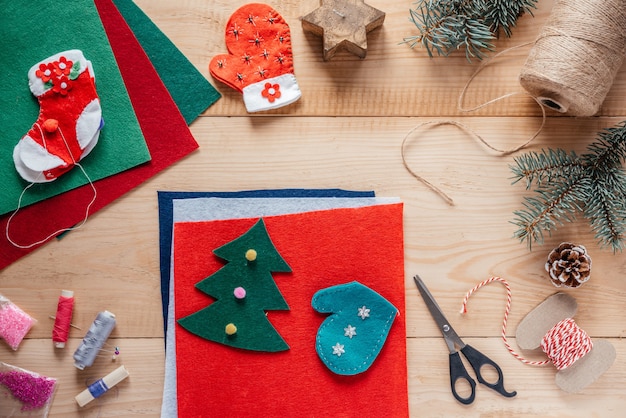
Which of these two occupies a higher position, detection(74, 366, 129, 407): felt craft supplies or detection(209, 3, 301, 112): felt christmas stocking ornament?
detection(209, 3, 301, 112): felt christmas stocking ornament

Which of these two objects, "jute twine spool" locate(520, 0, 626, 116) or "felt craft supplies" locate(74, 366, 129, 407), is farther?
"felt craft supplies" locate(74, 366, 129, 407)

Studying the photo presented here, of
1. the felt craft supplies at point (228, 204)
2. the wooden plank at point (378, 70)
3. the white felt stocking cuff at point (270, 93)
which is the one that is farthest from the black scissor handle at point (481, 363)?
the white felt stocking cuff at point (270, 93)

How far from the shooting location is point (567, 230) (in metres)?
1.06

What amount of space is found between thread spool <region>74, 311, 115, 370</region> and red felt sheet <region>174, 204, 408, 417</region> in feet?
0.43

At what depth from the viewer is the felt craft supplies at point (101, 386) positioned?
3.35 feet

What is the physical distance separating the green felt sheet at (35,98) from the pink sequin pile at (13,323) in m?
0.19

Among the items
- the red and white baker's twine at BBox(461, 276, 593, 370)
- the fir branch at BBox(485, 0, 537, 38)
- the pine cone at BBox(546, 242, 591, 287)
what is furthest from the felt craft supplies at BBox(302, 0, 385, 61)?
the red and white baker's twine at BBox(461, 276, 593, 370)

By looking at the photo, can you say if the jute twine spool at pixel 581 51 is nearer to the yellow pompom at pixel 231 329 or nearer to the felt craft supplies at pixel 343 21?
the felt craft supplies at pixel 343 21

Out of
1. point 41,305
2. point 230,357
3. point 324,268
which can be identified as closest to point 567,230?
point 324,268

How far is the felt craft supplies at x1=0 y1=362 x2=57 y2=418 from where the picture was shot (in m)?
1.03

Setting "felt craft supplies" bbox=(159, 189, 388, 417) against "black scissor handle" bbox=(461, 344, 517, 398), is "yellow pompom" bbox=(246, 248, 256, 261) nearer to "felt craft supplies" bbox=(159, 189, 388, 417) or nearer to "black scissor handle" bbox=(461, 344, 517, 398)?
"felt craft supplies" bbox=(159, 189, 388, 417)

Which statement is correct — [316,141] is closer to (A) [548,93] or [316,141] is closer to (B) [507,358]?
(A) [548,93]

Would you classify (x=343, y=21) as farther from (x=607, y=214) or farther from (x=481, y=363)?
(x=481, y=363)

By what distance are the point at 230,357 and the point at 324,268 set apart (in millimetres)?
244
